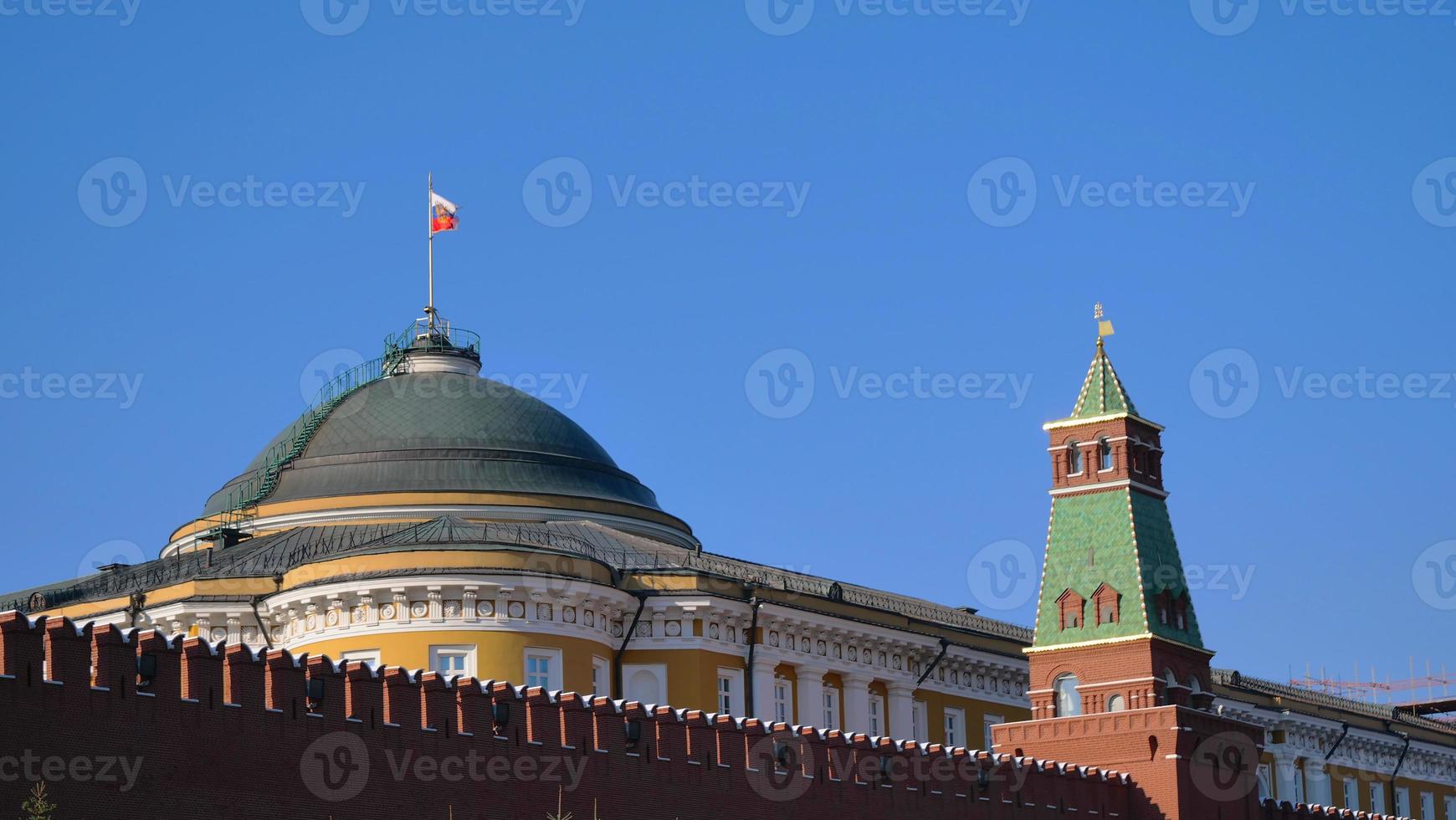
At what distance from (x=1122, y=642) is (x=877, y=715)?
889cm

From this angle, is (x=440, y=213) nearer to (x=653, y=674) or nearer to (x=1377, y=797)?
(x=653, y=674)

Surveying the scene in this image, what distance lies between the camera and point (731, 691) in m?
62.2

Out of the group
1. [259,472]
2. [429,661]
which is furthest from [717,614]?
[259,472]

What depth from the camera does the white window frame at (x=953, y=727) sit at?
6900cm

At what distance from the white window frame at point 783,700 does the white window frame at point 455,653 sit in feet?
30.5

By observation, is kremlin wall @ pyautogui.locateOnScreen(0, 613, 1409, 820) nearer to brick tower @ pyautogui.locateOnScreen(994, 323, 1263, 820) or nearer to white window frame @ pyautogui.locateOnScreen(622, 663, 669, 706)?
brick tower @ pyautogui.locateOnScreen(994, 323, 1263, 820)

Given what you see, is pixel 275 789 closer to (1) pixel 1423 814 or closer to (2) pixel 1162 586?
(2) pixel 1162 586

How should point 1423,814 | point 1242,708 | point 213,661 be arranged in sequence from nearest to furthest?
point 213,661
point 1242,708
point 1423,814

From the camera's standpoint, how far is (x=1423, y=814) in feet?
287

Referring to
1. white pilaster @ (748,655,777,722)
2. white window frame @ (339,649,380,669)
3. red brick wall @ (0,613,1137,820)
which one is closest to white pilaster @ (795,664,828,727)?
white pilaster @ (748,655,777,722)

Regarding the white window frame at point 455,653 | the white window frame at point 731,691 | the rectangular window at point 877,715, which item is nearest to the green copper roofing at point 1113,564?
the rectangular window at point 877,715

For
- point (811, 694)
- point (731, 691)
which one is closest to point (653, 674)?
point (731, 691)

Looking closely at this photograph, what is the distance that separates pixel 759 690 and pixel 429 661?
9.44 m

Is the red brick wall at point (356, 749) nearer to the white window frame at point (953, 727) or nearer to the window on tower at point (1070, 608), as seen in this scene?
the window on tower at point (1070, 608)
